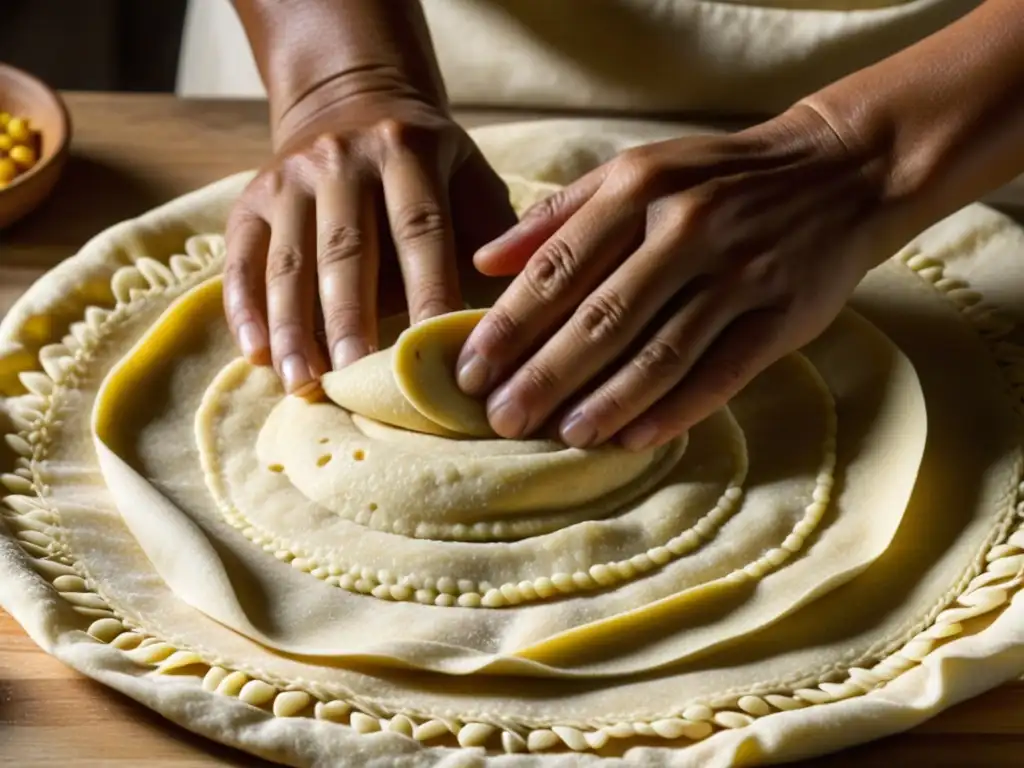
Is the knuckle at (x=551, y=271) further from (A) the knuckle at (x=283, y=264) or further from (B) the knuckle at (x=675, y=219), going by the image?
(A) the knuckle at (x=283, y=264)

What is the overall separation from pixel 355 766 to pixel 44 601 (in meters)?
0.34

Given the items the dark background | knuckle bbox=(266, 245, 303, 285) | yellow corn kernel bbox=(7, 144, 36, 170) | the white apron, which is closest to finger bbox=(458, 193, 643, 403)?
knuckle bbox=(266, 245, 303, 285)

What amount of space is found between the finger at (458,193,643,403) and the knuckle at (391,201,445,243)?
0.51 feet

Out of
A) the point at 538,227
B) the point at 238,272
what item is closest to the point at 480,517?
the point at 538,227

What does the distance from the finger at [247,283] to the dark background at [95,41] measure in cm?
220

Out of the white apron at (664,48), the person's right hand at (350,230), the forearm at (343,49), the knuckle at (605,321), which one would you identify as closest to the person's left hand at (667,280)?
the knuckle at (605,321)

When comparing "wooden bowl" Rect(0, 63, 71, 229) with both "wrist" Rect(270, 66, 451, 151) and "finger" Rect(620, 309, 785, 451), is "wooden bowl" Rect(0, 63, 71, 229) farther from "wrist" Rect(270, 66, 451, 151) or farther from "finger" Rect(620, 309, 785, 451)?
"finger" Rect(620, 309, 785, 451)

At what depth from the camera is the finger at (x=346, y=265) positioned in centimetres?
132

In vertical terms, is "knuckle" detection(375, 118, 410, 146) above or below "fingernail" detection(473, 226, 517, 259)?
above

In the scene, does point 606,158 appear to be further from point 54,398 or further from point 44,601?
point 44,601

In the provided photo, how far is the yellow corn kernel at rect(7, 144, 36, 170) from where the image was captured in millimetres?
1649

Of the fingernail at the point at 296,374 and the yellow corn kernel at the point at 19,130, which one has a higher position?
the yellow corn kernel at the point at 19,130

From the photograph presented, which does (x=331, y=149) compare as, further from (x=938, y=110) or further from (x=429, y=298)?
(x=938, y=110)

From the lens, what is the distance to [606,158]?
180 cm
